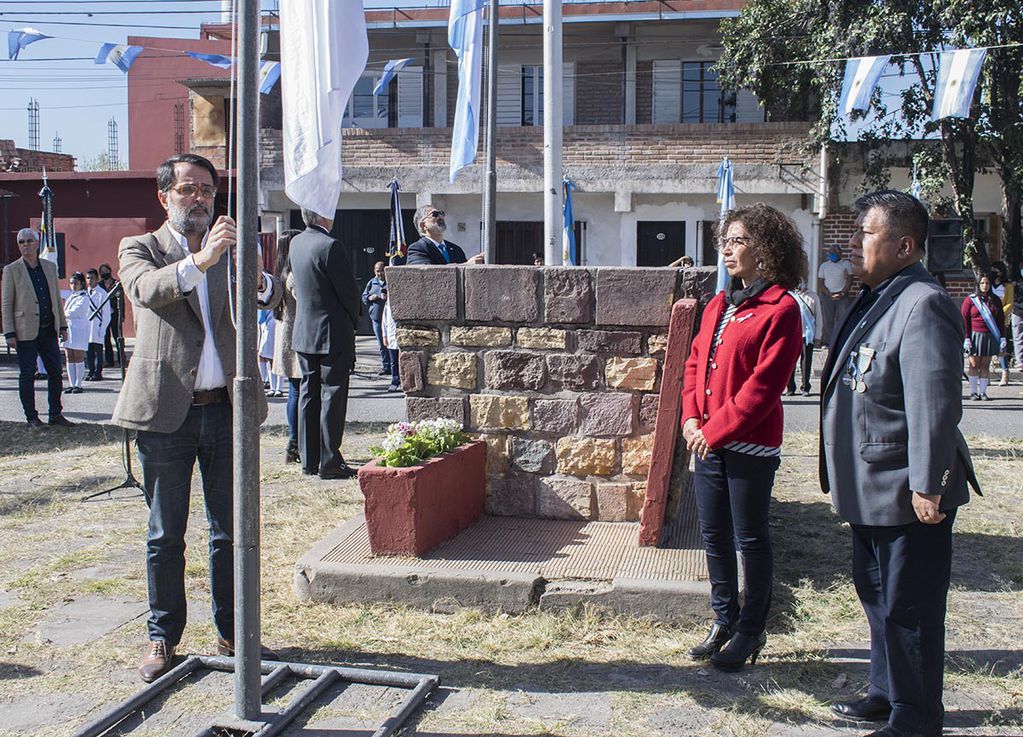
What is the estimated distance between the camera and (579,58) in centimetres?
2303

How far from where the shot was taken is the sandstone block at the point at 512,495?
601 cm

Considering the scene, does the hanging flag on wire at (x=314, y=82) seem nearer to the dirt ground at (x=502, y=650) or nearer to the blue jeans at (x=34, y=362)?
the dirt ground at (x=502, y=650)

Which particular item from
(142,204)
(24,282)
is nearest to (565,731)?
(24,282)

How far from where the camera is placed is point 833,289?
59.3 feet

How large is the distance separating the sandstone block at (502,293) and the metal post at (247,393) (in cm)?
254

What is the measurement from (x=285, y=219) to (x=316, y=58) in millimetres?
20558

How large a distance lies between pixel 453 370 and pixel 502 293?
0.54m

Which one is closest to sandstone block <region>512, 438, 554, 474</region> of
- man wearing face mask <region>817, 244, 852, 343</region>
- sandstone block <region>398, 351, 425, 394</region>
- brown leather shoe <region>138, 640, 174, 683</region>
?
sandstone block <region>398, 351, 425, 394</region>

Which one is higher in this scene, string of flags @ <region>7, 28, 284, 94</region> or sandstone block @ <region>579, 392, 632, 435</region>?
string of flags @ <region>7, 28, 284, 94</region>

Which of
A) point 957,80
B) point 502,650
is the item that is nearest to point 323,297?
point 502,650

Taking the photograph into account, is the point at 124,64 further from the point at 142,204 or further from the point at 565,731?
the point at 565,731

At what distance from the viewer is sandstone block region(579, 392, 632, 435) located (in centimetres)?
581

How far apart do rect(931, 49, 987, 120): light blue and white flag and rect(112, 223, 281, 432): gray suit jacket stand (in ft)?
42.6

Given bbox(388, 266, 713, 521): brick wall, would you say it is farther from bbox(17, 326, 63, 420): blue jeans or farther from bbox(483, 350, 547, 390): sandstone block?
bbox(17, 326, 63, 420): blue jeans
